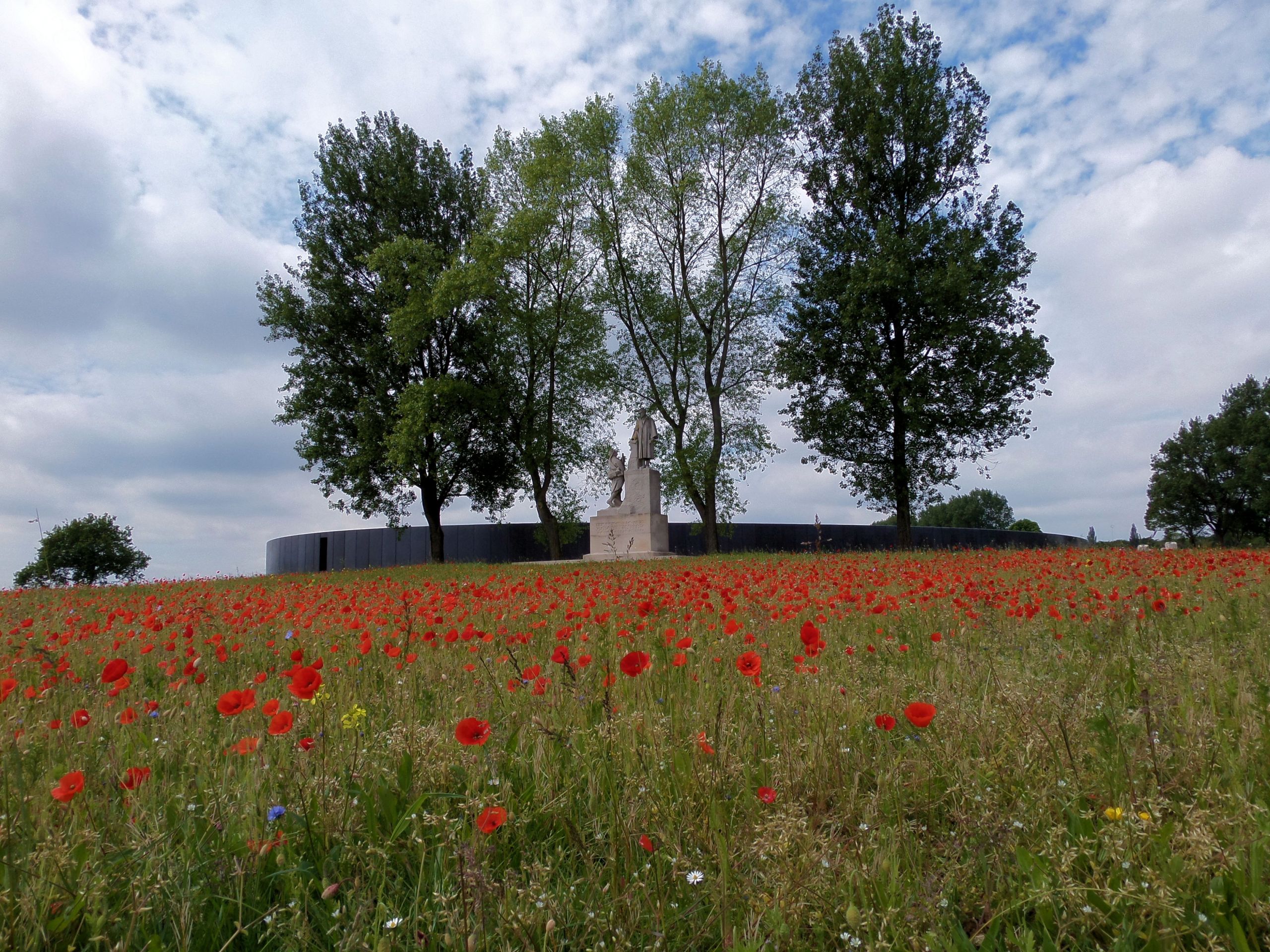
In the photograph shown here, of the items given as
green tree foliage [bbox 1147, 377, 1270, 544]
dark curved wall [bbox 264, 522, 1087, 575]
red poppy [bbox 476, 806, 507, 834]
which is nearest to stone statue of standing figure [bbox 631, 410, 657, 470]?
dark curved wall [bbox 264, 522, 1087, 575]

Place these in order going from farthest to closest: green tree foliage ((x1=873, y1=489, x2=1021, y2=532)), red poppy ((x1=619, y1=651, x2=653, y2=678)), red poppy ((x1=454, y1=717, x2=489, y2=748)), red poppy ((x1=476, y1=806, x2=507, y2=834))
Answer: green tree foliage ((x1=873, y1=489, x2=1021, y2=532)) → red poppy ((x1=619, y1=651, x2=653, y2=678)) → red poppy ((x1=454, y1=717, x2=489, y2=748)) → red poppy ((x1=476, y1=806, x2=507, y2=834))

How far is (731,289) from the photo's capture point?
1078 inches

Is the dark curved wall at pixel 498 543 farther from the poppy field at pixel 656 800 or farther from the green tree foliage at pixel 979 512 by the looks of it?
the green tree foliage at pixel 979 512

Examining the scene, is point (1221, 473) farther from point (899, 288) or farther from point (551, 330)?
point (551, 330)

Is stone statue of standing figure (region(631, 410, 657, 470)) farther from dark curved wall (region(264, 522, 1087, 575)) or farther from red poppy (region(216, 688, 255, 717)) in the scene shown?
red poppy (region(216, 688, 255, 717))

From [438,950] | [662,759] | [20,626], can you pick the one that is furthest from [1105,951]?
[20,626]

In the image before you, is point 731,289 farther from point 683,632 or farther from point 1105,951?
point 1105,951

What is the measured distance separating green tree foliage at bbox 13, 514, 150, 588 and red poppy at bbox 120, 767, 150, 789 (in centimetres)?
4060

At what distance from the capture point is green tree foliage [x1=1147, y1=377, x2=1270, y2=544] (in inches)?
1720

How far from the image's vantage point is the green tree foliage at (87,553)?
3672 cm

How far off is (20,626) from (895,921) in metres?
8.14

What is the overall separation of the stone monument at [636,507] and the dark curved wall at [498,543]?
5.27 m

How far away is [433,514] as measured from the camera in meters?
27.9

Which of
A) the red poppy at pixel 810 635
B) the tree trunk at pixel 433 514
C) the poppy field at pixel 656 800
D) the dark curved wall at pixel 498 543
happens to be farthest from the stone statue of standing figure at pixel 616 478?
the red poppy at pixel 810 635
